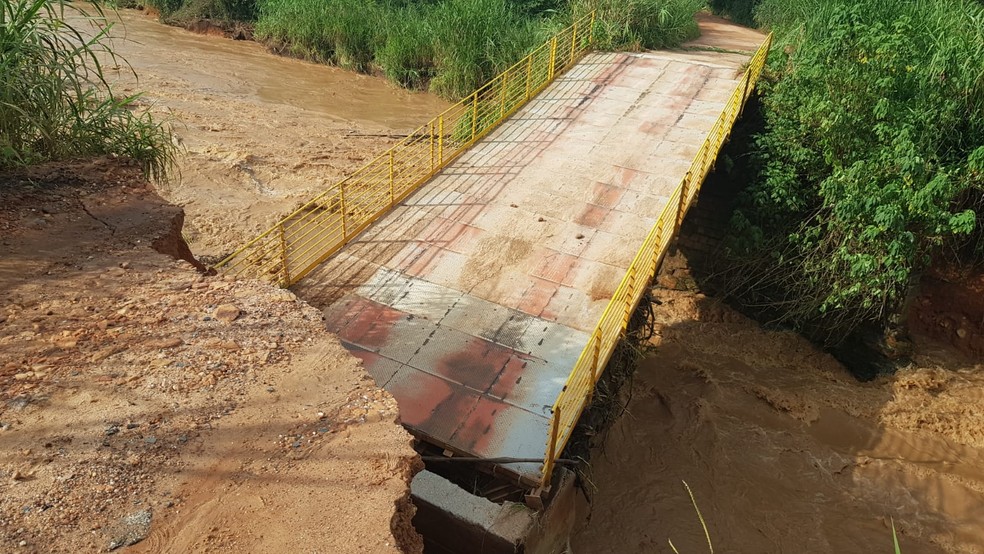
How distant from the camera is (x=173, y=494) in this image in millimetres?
3449

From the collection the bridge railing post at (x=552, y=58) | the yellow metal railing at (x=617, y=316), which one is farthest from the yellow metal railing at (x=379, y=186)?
the yellow metal railing at (x=617, y=316)

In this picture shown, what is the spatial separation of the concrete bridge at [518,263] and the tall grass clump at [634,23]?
2.72 metres

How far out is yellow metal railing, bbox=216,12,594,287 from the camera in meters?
8.41

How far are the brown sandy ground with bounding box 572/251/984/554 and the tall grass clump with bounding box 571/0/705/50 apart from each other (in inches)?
269

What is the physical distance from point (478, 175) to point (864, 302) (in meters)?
5.92

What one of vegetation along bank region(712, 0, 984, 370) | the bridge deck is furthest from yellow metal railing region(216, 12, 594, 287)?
vegetation along bank region(712, 0, 984, 370)

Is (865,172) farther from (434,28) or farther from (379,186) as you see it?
(434,28)

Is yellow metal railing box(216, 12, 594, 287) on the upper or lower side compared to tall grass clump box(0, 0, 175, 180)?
lower

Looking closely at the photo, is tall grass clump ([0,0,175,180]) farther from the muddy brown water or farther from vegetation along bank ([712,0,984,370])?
the muddy brown water

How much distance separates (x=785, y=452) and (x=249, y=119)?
14.1 metres

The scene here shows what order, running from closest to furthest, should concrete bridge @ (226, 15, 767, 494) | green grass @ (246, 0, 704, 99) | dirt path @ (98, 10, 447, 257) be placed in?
concrete bridge @ (226, 15, 767, 494)
dirt path @ (98, 10, 447, 257)
green grass @ (246, 0, 704, 99)

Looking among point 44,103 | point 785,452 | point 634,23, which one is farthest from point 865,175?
point 44,103

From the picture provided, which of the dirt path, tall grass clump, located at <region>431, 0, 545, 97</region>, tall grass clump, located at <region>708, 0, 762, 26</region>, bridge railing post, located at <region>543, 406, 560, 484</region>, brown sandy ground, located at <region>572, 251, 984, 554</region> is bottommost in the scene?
brown sandy ground, located at <region>572, 251, 984, 554</region>

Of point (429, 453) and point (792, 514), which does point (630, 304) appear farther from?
point (792, 514)
